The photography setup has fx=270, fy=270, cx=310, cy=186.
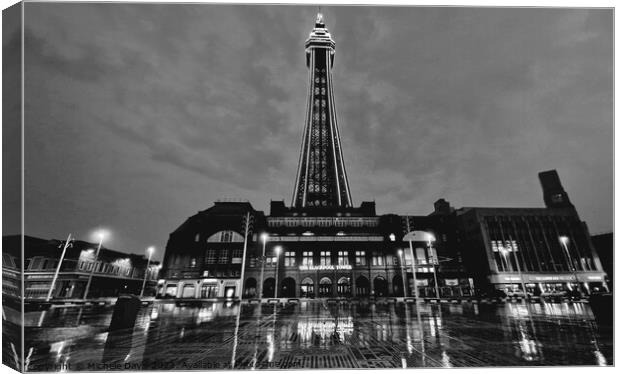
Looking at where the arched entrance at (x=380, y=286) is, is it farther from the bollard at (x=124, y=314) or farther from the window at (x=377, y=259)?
the bollard at (x=124, y=314)

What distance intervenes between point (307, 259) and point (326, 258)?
3625mm

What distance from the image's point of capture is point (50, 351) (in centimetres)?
613

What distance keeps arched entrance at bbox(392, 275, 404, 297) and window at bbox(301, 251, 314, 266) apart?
15.6 m

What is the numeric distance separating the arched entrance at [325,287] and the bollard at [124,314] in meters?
42.4

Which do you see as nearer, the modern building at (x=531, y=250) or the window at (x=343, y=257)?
the window at (x=343, y=257)

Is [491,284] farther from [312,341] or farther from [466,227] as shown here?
[312,341]

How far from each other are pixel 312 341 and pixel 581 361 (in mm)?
6009

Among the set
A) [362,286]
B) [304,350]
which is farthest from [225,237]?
[304,350]

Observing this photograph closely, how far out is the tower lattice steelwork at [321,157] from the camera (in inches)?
3568

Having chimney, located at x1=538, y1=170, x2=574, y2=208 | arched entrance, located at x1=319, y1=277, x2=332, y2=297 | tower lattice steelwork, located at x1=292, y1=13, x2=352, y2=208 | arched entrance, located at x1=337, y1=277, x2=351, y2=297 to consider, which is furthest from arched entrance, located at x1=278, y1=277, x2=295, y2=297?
chimney, located at x1=538, y1=170, x2=574, y2=208

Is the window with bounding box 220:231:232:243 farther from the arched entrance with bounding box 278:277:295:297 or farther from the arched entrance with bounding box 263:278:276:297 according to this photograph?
the arched entrance with bounding box 278:277:295:297

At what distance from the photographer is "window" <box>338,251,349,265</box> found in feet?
168

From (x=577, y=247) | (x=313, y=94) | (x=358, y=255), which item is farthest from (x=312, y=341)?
(x=313, y=94)

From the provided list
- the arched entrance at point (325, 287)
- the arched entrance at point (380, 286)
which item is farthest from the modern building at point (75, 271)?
the arched entrance at point (380, 286)
